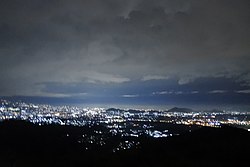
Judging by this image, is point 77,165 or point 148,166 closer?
point 148,166

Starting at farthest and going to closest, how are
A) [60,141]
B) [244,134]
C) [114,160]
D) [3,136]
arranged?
1. [60,141]
2. [3,136]
3. [244,134]
4. [114,160]

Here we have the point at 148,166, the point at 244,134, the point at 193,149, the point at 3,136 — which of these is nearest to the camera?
the point at 148,166

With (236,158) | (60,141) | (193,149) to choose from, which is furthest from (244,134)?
(60,141)

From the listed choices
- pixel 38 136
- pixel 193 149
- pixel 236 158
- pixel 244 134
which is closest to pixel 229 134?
pixel 244 134

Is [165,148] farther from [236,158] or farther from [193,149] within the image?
[236,158]

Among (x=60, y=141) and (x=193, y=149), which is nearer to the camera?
(x=193, y=149)

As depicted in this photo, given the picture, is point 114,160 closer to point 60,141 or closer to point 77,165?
point 77,165
